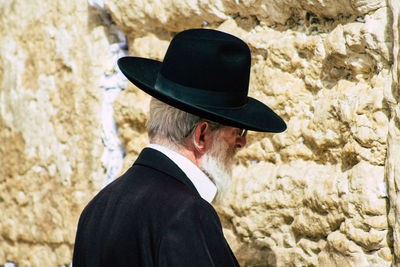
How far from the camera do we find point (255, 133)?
296 cm

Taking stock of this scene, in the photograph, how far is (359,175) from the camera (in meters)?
2.38

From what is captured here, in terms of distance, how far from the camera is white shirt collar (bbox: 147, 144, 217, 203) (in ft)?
6.76

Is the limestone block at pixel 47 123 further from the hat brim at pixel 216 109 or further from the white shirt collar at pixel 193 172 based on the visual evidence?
the white shirt collar at pixel 193 172

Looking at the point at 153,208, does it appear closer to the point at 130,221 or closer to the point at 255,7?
the point at 130,221

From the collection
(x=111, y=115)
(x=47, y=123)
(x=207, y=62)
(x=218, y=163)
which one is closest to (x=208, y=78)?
(x=207, y=62)

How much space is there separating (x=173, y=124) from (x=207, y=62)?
0.24 metres

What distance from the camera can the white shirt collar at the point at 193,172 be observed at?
6.76ft

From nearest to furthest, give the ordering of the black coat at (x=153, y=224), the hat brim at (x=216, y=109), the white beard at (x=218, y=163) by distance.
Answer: the black coat at (x=153, y=224) < the hat brim at (x=216, y=109) < the white beard at (x=218, y=163)

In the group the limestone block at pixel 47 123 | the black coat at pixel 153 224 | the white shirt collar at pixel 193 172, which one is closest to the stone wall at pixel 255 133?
the limestone block at pixel 47 123

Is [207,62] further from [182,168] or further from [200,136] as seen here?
[182,168]

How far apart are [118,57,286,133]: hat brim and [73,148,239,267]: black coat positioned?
194mm

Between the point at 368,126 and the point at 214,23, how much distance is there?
1124 millimetres

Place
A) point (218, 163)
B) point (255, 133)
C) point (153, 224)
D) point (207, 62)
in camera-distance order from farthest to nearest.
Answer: point (255, 133) < point (218, 163) < point (207, 62) < point (153, 224)

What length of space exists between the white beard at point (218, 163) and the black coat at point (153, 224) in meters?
0.12
